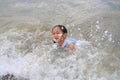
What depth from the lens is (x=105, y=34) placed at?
7.05m

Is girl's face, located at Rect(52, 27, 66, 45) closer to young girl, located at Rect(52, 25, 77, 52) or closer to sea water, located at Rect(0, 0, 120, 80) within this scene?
young girl, located at Rect(52, 25, 77, 52)

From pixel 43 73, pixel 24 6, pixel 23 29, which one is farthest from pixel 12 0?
pixel 43 73

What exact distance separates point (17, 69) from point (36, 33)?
3.68 ft

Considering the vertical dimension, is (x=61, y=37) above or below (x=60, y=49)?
above

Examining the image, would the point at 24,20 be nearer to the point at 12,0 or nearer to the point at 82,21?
the point at 82,21

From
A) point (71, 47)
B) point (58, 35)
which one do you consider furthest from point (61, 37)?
point (71, 47)

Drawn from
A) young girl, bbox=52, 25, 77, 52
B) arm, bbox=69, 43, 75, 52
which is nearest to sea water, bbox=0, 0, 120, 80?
arm, bbox=69, 43, 75, 52

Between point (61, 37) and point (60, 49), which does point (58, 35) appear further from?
point (60, 49)

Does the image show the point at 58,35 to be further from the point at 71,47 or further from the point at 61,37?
the point at 71,47

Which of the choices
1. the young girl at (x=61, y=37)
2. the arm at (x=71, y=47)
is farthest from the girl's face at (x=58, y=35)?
the arm at (x=71, y=47)

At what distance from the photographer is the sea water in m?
6.37

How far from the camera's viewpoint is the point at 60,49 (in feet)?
22.2

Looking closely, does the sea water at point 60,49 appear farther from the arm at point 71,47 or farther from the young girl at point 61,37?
the young girl at point 61,37

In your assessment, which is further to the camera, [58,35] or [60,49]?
[60,49]
